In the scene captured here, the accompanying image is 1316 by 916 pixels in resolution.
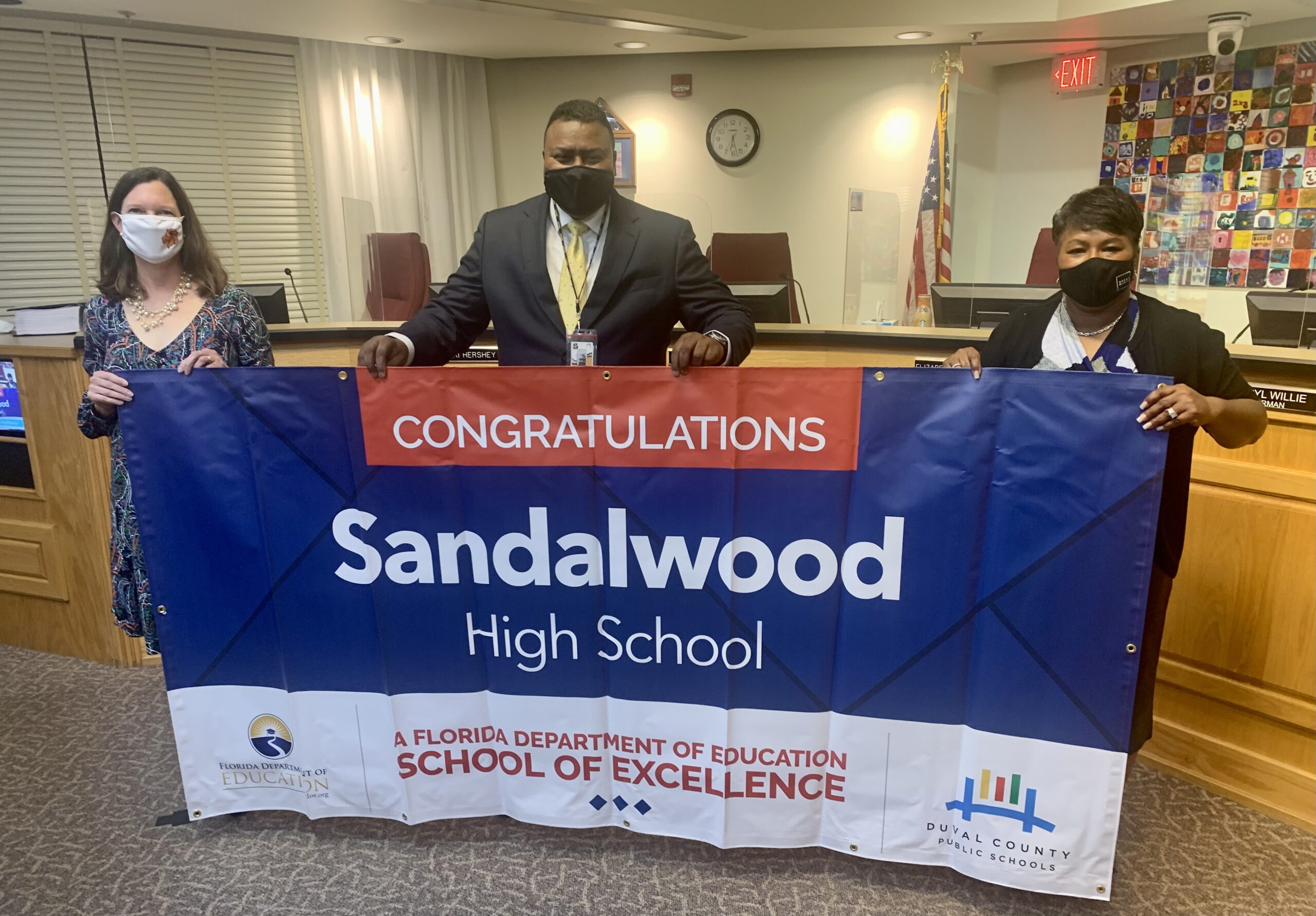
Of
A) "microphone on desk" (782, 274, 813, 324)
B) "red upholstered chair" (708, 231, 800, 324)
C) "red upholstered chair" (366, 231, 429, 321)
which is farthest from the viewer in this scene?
"red upholstered chair" (708, 231, 800, 324)

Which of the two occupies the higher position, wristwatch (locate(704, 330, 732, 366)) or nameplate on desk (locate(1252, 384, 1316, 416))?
wristwatch (locate(704, 330, 732, 366))

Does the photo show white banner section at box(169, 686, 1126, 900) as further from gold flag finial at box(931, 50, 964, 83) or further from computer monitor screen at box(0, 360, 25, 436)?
gold flag finial at box(931, 50, 964, 83)

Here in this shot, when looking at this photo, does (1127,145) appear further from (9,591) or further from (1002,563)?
(9,591)

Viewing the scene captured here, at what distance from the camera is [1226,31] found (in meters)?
4.78

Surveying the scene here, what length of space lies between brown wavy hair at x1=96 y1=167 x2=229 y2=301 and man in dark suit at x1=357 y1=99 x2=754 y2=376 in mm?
564

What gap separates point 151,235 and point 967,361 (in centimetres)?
185

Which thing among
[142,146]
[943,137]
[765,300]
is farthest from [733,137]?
[142,146]

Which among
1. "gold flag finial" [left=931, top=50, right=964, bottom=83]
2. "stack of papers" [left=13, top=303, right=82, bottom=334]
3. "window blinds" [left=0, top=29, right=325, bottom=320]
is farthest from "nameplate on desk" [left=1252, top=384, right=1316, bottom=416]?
"window blinds" [left=0, top=29, right=325, bottom=320]

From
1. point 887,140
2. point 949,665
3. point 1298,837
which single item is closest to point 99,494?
point 949,665

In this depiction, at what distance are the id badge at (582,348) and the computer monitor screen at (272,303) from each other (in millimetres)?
2144

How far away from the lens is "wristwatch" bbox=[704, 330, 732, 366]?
65.8 inches

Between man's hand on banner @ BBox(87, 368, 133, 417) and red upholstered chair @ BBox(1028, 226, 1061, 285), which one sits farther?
red upholstered chair @ BBox(1028, 226, 1061, 285)

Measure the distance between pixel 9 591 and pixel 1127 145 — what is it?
679 cm

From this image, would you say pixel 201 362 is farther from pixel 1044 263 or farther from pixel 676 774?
pixel 1044 263
